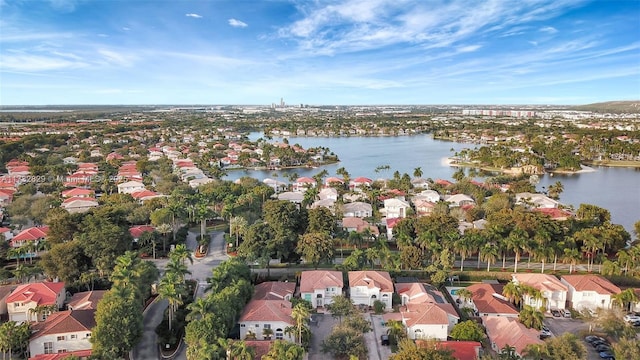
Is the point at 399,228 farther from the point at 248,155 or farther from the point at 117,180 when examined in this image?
the point at 248,155

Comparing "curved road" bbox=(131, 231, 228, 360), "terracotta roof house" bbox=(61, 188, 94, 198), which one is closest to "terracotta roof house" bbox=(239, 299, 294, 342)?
"curved road" bbox=(131, 231, 228, 360)

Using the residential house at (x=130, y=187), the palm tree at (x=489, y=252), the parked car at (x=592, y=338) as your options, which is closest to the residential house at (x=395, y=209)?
the palm tree at (x=489, y=252)

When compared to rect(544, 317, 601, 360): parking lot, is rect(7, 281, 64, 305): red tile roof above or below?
above

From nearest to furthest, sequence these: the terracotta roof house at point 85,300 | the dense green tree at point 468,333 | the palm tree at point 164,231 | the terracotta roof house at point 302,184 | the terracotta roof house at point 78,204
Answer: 1. the dense green tree at point 468,333
2. the terracotta roof house at point 85,300
3. the palm tree at point 164,231
4. the terracotta roof house at point 78,204
5. the terracotta roof house at point 302,184

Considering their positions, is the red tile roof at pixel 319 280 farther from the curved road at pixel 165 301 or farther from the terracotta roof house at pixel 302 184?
the terracotta roof house at pixel 302 184

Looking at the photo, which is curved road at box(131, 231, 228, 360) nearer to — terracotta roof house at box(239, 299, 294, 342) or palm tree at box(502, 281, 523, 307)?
terracotta roof house at box(239, 299, 294, 342)

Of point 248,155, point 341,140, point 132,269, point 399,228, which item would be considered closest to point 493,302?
point 399,228
